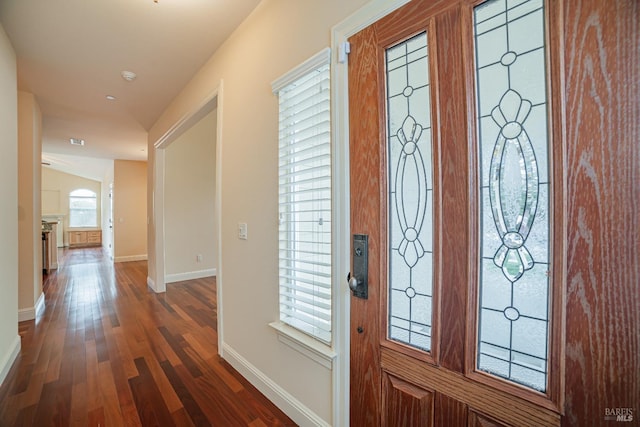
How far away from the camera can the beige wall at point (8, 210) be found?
6.82 ft

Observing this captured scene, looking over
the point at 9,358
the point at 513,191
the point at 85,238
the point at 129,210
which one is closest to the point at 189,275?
the point at 9,358

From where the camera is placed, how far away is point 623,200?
2.21 feet

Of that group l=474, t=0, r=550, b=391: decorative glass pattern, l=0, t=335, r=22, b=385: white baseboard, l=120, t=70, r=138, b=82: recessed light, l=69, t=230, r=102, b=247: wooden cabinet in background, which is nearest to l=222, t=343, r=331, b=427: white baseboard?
l=474, t=0, r=550, b=391: decorative glass pattern

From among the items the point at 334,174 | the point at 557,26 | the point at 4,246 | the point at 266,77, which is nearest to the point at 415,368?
the point at 334,174

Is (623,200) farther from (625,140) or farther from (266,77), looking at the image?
(266,77)

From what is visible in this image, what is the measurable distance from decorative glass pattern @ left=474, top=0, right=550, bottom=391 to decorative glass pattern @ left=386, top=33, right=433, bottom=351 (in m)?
0.19

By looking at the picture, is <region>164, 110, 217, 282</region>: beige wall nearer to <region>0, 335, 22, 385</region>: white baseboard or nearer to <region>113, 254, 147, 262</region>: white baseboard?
<region>0, 335, 22, 385</region>: white baseboard

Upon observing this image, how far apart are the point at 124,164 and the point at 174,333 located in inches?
247

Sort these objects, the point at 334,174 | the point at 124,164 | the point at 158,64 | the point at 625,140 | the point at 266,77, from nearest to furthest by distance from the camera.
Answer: the point at 625,140 → the point at 334,174 → the point at 266,77 → the point at 158,64 → the point at 124,164

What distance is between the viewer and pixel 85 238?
35.6 feet

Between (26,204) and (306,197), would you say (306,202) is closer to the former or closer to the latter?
(306,197)

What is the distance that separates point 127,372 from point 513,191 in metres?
2.81

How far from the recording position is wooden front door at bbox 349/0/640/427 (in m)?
0.70
